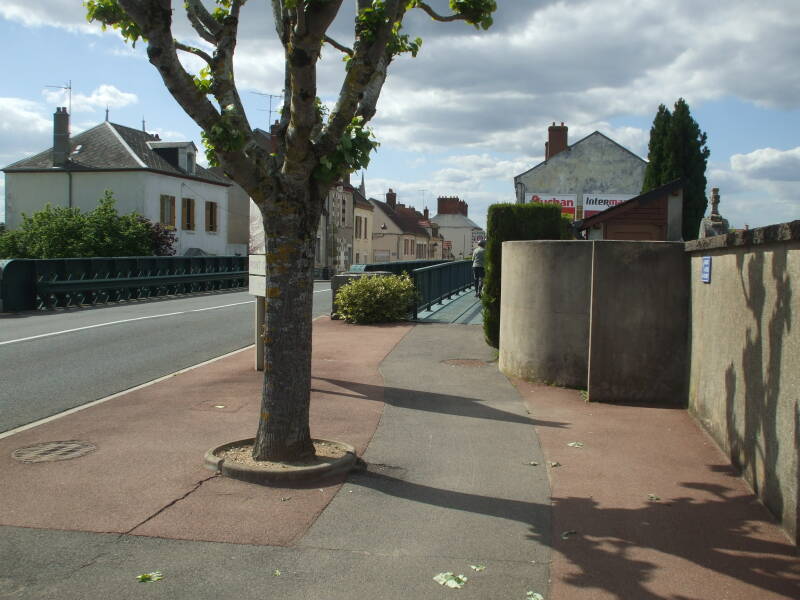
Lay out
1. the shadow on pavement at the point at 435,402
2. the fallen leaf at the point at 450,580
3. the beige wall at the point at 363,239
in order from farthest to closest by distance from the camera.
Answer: the beige wall at the point at 363,239
the shadow on pavement at the point at 435,402
the fallen leaf at the point at 450,580

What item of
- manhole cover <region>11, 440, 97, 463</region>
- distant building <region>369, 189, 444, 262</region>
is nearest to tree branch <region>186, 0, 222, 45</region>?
manhole cover <region>11, 440, 97, 463</region>

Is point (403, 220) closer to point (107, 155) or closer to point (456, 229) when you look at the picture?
point (456, 229)

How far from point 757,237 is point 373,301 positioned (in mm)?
10854

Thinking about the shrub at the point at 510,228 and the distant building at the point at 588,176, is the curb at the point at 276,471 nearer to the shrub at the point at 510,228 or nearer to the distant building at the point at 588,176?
the shrub at the point at 510,228

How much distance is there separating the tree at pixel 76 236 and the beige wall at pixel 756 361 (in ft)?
101

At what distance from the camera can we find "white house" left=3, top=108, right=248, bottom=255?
142 feet

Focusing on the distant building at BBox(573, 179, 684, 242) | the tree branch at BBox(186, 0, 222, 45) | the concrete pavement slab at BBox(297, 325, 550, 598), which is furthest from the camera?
the distant building at BBox(573, 179, 684, 242)

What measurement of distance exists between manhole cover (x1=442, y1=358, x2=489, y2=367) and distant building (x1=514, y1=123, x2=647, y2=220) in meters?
33.9

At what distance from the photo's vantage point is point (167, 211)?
45188 mm

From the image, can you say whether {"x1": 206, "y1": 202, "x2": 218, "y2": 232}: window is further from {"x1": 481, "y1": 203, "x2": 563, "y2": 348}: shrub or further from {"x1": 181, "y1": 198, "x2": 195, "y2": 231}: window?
{"x1": 481, "y1": 203, "x2": 563, "y2": 348}: shrub

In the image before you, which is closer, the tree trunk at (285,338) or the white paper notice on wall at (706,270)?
the tree trunk at (285,338)

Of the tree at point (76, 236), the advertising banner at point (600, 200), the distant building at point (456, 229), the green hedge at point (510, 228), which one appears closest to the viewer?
the green hedge at point (510, 228)

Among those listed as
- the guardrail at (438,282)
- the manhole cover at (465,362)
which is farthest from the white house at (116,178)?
the manhole cover at (465,362)

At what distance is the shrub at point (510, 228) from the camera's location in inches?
497
